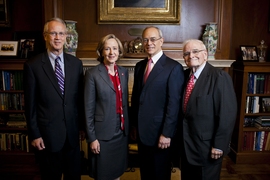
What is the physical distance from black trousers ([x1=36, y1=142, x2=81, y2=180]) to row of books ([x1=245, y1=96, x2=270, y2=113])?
234 cm

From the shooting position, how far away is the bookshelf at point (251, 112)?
3.17 m

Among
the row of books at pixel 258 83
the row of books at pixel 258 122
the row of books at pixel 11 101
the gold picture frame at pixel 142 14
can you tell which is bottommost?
the row of books at pixel 258 122

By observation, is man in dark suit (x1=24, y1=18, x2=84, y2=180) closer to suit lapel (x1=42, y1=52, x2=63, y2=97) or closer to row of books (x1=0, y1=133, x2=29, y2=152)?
suit lapel (x1=42, y1=52, x2=63, y2=97)

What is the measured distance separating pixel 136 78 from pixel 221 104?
71cm

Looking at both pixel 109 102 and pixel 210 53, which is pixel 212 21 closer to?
pixel 210 53

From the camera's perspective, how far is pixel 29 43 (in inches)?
123

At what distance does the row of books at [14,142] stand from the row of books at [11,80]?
2.00ft

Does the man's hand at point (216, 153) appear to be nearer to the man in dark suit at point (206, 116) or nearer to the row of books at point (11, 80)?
the man in dark suit at point (206, 116)

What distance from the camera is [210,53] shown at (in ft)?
Result: 9.78

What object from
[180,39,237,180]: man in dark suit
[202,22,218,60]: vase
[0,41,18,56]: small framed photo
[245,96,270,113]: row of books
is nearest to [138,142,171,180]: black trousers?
[180,39,237,180]: man in dark suit

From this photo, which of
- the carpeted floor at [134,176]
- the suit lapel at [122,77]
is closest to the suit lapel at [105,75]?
the suit lapel at [122,77]

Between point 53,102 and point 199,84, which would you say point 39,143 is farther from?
point 199,84

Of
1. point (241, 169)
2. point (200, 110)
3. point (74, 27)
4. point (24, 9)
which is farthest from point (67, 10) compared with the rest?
point (241, 169)

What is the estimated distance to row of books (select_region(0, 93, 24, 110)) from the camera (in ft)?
10.4
